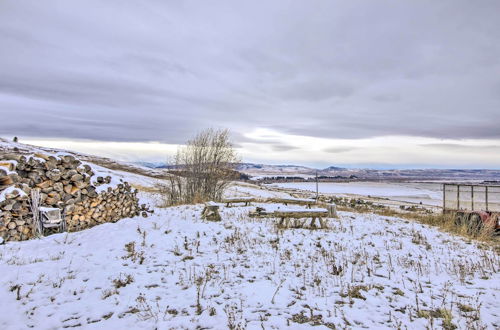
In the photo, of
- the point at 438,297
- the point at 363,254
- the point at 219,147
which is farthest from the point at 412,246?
the point at 219,147

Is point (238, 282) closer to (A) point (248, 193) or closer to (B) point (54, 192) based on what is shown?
(B) point (54, 192)

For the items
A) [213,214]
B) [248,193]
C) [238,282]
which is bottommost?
[248,193]

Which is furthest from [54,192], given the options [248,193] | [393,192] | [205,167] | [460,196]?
[393,192]

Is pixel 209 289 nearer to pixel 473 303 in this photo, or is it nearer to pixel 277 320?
pixel 277 320

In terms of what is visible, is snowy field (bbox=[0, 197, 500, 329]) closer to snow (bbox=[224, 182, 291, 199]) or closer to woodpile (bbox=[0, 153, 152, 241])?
woodpile (bbox=[0, 153, 152, 241])

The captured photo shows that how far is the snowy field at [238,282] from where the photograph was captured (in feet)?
13.8

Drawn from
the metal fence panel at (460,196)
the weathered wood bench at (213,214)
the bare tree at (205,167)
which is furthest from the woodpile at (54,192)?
the metal fence panel at (460,196)

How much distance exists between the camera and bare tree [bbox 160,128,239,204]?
22.1 meters

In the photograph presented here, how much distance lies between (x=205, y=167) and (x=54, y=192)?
533 inches

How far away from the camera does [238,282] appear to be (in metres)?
5.48

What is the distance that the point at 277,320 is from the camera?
414 centimetres

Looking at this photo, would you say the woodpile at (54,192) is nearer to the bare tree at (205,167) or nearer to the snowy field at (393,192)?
the bare tree at (205,167)

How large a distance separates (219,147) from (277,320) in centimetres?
1895

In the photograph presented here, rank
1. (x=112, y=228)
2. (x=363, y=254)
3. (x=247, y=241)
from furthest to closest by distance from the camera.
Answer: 1. (x=112, y=228)
2. (x=247, y=241)
3. (x=363, y=254)
